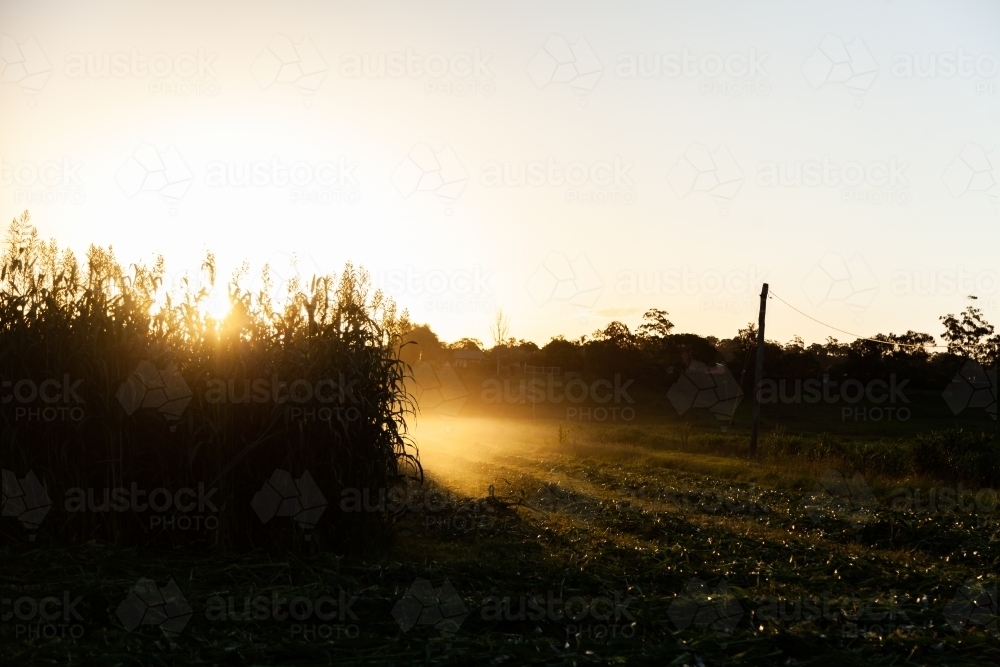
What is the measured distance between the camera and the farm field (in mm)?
5176

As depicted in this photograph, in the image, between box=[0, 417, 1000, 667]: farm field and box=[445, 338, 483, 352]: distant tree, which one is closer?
box=[0, 417, 1000, 667]: farm field

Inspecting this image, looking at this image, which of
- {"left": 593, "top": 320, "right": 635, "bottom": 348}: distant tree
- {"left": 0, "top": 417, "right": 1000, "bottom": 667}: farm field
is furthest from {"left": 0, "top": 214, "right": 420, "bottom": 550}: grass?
{"left": 593, "top": 320, "right": 635, "bottom": 348}: distant tree

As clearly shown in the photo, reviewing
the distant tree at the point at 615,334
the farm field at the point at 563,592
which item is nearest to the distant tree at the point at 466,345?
the distant tree at the point at 615,334

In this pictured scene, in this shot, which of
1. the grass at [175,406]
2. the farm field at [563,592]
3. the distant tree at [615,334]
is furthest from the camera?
the distant tree at [615,334]

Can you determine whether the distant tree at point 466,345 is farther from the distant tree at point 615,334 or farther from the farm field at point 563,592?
the farm field at point 563,592

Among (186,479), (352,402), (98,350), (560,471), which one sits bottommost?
(560,471)

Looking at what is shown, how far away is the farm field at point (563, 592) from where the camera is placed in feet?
17.0

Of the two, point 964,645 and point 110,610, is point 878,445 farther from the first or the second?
point 110,610

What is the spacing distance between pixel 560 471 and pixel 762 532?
337 inches

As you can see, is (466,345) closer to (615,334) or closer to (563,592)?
(615,334)

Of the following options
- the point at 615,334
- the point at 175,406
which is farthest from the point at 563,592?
the point at 615,334

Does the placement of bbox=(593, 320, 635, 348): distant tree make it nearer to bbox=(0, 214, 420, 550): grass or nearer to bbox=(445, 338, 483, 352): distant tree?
bbox=(445, 338, 483, 352): distant tree

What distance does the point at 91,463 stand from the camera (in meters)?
8.26

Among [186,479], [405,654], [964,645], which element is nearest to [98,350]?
[186,479]
